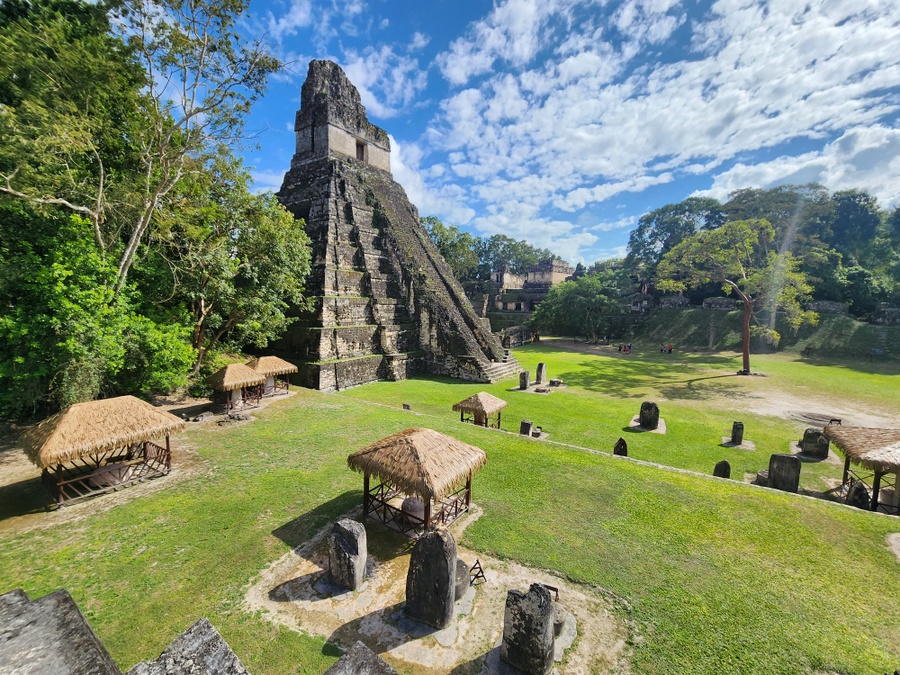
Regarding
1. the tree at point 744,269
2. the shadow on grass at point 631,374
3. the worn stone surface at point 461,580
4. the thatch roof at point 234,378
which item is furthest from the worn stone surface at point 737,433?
the thatch roof at point 234,378

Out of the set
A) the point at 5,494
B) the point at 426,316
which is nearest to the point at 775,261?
the point at 426,316

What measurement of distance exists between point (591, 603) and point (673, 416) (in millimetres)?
11572

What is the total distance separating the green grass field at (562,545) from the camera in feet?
14.6

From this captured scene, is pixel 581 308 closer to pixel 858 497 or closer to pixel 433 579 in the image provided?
pixel 858 497

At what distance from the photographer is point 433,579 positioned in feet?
15.4

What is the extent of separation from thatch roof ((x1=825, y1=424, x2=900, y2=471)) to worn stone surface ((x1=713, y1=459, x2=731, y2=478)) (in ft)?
7.27

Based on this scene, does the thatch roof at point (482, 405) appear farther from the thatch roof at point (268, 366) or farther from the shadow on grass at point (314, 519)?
the thatch roof at point (268, 366)

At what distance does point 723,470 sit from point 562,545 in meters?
5.86

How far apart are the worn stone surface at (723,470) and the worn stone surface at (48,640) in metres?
11.4

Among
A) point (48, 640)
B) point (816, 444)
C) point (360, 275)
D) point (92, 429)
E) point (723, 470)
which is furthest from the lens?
point (360, 275)

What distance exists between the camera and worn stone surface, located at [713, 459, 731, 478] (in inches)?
364

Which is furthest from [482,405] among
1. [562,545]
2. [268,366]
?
[268,366]

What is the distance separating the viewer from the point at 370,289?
20.2m

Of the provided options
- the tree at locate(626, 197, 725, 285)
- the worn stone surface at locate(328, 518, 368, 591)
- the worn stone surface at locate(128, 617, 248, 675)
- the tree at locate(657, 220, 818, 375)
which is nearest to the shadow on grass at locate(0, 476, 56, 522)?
the worn stone surface at locate(328, 518, 368, 591)
